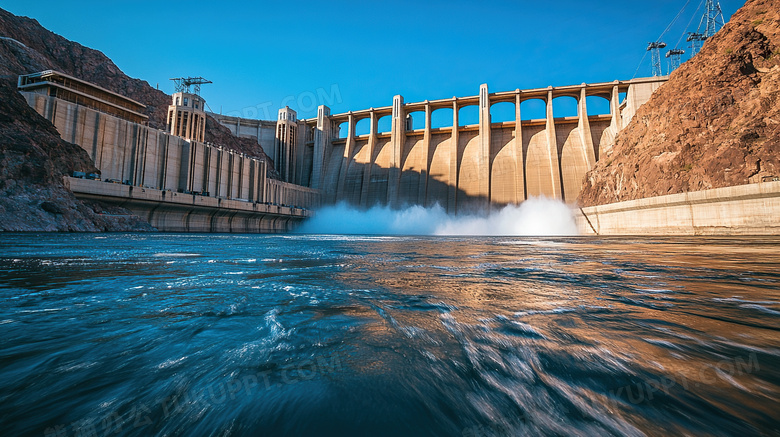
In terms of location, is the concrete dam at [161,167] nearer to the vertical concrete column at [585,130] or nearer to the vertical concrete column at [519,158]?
the vertical concrete column at [519,158]

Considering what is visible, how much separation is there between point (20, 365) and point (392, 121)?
133 ft

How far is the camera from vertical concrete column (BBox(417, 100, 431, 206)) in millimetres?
37750

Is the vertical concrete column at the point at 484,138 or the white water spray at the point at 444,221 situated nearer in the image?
the white water spray at the point at 444,221

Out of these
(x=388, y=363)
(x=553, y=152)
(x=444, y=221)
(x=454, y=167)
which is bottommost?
(x=388, y=363)

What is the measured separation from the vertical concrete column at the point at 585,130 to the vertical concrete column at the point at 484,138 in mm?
9032

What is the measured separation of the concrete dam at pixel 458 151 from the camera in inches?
1335

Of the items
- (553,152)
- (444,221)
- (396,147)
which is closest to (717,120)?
(553,152)

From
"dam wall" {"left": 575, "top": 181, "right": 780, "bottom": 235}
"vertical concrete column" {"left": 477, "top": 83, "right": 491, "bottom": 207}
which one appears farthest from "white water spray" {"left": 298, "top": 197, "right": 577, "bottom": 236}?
"dam wall" {"left": 575, "top": 181, "right": 780, "bottom": 235}

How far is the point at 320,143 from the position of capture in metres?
43.5

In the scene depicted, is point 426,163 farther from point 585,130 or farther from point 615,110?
point 615,110

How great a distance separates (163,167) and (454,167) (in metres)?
27.7

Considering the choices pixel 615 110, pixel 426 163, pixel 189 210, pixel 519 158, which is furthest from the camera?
pixel 426 163

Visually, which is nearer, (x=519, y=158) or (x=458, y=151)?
(x=519, y=158)

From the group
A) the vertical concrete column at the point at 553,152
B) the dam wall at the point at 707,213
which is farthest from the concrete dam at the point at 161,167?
the dam wall at the point at 707,213
